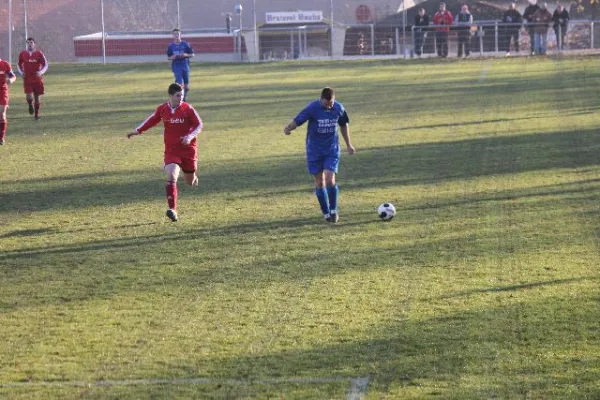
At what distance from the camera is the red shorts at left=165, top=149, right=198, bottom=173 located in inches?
609

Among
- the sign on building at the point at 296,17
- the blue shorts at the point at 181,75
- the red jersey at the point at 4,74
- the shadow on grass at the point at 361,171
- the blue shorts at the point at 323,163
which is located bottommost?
the shadow on grass at the point at 361,171

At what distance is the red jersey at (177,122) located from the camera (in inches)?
607

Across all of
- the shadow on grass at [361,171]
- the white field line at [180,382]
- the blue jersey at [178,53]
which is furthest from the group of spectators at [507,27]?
the white field line at [180,382]

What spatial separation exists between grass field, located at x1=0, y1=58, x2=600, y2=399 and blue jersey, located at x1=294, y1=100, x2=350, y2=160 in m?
0.96

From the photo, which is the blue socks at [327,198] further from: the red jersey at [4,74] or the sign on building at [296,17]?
the sign on building at [296,17]

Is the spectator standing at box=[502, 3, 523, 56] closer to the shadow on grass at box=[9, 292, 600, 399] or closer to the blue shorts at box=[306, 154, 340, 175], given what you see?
the blue shorts at box=[306, 154, 340, 175]

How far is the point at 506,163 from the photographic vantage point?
20.2 metres

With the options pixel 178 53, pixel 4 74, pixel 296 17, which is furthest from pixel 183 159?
pixel 296 17

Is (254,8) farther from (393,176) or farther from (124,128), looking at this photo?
(393,176)

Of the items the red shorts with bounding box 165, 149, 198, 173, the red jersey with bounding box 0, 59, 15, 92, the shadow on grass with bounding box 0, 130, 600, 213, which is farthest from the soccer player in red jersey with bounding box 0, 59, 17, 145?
the red shorts with bounding box 165, 149, 198, 173

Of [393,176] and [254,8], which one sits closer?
[393,176]

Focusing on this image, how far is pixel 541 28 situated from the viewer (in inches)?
1901

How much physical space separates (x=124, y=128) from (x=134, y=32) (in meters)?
28.6

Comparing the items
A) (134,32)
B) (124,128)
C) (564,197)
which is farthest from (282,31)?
(564,197)
